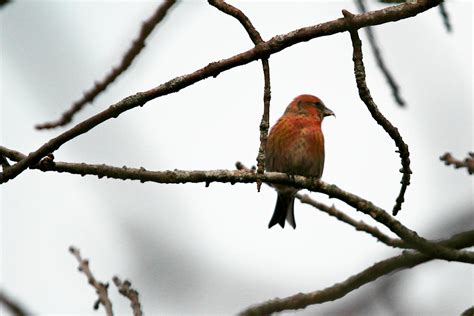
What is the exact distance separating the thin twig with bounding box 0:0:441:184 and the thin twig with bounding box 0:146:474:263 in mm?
162

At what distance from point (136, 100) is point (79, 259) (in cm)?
98

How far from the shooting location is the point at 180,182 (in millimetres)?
3062

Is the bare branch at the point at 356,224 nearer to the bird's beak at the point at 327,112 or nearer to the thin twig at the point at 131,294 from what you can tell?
the thin twig at the point at 131,294

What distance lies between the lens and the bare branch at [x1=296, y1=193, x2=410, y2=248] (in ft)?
9.50

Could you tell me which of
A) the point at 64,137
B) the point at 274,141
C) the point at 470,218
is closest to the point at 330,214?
the point at 64,137

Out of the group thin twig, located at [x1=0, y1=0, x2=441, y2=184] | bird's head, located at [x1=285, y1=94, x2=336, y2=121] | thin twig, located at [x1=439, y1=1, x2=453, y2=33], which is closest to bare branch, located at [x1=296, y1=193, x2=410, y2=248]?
thin twig, located at [x1=0, y1=0, x2=441, y2=184]

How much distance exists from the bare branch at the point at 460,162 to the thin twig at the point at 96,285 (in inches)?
59.3

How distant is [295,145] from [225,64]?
3739 mm

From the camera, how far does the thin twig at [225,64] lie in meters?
2.76

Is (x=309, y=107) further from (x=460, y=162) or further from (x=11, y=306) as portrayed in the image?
(x=11, y=306)

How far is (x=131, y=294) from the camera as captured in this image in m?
2.93

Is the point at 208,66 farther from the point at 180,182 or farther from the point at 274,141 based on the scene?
the point at 274,141

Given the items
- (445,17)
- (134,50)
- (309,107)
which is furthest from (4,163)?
(309,107)

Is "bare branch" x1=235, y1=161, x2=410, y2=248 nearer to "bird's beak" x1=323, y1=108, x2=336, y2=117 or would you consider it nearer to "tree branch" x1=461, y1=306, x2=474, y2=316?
"tree branch" x1=461, y1=306, x2=474, y2=316
